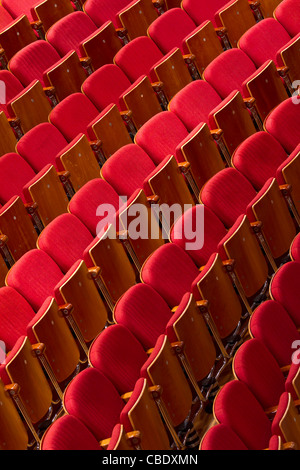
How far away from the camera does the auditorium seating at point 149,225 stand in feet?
2.38

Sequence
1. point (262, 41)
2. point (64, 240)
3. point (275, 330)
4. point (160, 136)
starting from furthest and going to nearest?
point (262, 41) → point (160, 136) → point (64, 240) → point (275, 330)

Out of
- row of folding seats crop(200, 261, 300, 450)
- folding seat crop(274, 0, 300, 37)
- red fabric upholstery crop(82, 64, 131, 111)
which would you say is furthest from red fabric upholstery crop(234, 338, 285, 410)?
folding seat crop(274, 0, 300, 37)

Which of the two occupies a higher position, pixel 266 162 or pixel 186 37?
pixel 186 37

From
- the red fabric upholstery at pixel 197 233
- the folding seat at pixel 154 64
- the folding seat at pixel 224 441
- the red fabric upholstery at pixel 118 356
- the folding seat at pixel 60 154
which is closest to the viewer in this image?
the folding seat at pixel 224 441

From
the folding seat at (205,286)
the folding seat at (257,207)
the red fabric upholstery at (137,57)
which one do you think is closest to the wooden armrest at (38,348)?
the folding seat at (205,286)

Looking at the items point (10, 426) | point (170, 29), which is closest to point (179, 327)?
point (10, 426)

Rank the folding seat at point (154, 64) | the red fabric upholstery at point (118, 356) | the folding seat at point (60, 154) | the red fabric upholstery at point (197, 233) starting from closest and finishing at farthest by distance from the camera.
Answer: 1. the red fabric upholstery at point (118, 356)
2. the red fabric upholstery at point (197, 233)
3. the folding seat at point (60, 154)
4. the folding seat at point (154, 64)

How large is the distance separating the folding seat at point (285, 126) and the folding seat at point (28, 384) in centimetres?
36

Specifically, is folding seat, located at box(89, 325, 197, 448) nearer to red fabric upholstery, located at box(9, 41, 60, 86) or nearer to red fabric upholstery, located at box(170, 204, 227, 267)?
red fabric upholstery, located at box(170, 204, 227, 267)

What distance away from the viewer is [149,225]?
883mm

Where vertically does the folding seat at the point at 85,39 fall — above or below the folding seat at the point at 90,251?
above

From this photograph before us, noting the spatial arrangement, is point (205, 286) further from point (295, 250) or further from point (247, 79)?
point (247, 79)

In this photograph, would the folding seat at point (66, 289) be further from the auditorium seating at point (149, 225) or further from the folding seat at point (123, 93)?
the folding seat at point (123, 93)

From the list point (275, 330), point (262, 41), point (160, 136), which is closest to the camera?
point (275, 330)
